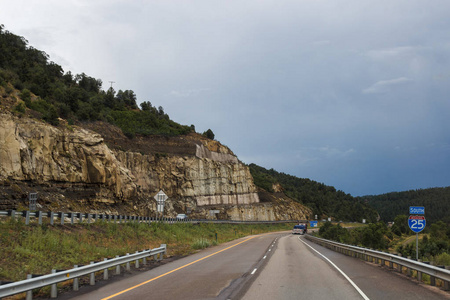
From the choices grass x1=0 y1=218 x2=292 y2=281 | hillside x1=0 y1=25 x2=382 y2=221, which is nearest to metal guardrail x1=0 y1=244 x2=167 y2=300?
grass x1=0 y1=218 x2=292 y2=281

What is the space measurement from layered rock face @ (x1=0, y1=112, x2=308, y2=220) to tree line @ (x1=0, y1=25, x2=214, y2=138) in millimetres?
3747

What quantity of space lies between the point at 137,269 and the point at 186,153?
2437 inches

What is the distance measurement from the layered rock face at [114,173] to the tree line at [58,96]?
12.3 feet

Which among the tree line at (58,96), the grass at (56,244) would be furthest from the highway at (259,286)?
the tree line at (58,96)

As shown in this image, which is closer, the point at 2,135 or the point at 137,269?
the point at 137,269

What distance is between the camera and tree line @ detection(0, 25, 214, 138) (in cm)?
4566

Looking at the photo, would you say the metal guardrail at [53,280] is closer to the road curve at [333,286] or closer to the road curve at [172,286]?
the road curve at [172,286]

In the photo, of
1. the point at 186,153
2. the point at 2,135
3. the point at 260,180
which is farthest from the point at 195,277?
the point at 260,180

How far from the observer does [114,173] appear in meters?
48.7

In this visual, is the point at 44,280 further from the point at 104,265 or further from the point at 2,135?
the point at 2,135

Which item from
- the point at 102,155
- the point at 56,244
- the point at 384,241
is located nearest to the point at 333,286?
the point at 56,244

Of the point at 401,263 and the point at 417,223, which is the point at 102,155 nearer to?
the point at 417,223

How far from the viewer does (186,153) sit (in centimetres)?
7700

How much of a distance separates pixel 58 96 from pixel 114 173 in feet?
54.1
